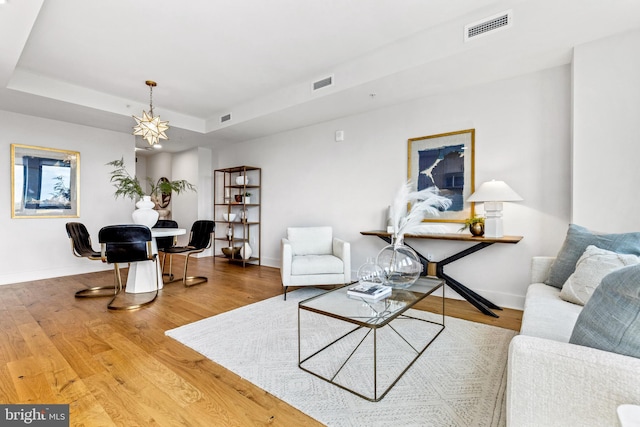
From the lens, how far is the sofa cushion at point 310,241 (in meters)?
4.01

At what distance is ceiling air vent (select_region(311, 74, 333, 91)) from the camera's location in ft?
11.8

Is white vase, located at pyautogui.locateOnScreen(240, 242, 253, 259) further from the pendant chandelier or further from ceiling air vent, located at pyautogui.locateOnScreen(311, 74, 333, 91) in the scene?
ceiling air vent, located at pyautogui.locateOnScreen(311, 74, 333, 91)

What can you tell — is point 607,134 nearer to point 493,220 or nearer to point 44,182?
point 493,220

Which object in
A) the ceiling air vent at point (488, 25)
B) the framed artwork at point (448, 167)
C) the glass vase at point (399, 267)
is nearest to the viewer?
the glass vase at point (399, 267)

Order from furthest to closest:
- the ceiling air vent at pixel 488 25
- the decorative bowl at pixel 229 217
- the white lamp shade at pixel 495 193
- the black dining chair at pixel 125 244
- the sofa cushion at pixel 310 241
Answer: the decorative bowl at pixel 229 217 → the sofa cushion at pixel 310 241 → the black dining chair at pixel 125 244 → the white lamp shade at pixel 495 193 → the ceiling air vent at pixel 488 25

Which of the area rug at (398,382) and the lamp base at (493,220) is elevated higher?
the lamp base at (493,220)

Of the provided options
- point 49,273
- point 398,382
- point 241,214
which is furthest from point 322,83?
point 49,273

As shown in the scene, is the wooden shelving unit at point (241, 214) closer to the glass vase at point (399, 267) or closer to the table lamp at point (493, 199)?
the glass vase at point (399, 267)

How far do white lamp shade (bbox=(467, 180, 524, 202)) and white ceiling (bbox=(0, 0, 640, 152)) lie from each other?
1107 mm

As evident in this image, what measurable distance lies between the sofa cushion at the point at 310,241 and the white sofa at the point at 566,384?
310 cm

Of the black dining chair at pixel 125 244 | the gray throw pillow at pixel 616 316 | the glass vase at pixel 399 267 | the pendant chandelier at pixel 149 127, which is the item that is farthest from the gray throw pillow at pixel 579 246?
the pendant chandelier at pixel 149 127

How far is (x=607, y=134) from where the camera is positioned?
8.25 feet

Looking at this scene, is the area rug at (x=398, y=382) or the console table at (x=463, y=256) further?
the console table at (x=463, y=256)

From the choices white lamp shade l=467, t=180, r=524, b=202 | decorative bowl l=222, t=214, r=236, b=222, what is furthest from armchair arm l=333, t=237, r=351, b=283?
decorative bowl l=222, t=214, r=236, b=222
